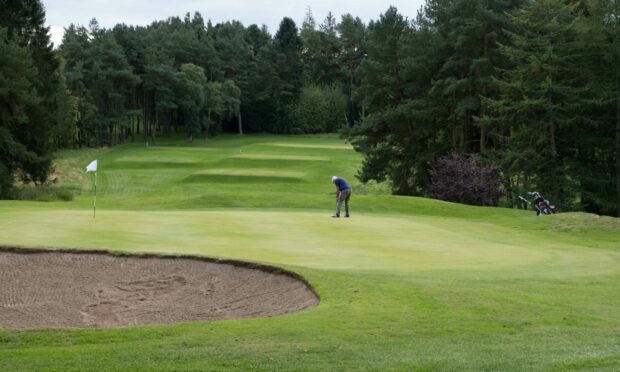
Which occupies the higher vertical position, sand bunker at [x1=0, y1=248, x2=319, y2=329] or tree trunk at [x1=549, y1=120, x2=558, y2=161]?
tree trunk at [x1=549, y1=120, x2=558, y2=161]

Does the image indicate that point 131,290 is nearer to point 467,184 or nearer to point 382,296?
point 382,296

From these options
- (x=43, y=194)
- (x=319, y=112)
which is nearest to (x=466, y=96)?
(x=43, y=194)

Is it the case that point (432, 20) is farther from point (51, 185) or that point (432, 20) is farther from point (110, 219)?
point (110, 219)

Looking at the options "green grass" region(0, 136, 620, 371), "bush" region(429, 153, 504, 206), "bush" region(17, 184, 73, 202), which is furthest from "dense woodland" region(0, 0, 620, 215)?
"green grass" region(0, 136, 620, 371)

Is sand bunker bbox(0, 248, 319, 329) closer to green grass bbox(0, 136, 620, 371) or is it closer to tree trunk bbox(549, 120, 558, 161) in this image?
green grass bbox(0, 136, 620, 371)

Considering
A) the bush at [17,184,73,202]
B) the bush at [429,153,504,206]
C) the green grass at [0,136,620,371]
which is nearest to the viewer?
the green grass at [0,136,620,371]

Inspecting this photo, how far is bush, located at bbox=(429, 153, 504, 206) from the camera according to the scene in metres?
39.9

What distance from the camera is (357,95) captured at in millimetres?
57156

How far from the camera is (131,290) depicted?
12367 mm

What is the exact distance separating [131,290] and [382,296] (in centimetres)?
474

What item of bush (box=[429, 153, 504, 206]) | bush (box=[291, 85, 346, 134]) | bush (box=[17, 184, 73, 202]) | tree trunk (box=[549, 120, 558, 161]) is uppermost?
bush (box=[291, 85, 346, 134])

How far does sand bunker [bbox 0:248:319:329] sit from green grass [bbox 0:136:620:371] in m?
0.71

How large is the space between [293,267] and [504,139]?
40236 millimetres

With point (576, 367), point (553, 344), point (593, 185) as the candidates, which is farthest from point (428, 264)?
point (593, 185)
